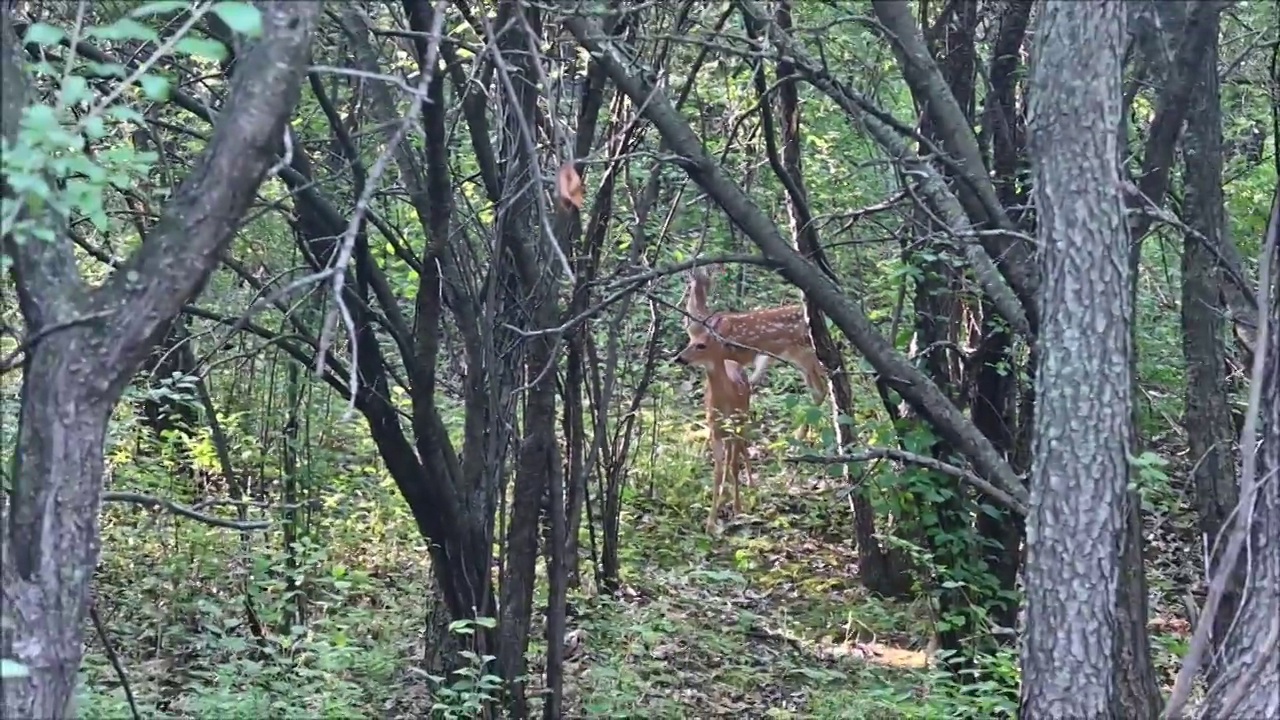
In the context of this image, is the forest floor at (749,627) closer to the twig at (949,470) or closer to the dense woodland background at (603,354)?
the dense woodland background at (603,354)

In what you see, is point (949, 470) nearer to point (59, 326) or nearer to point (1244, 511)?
point (1244, 511)

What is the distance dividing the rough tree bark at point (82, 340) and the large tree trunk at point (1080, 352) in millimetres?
2046

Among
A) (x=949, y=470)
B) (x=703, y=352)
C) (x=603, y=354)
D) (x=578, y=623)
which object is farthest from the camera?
(x=703, y=352)

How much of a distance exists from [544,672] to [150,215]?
118 inches

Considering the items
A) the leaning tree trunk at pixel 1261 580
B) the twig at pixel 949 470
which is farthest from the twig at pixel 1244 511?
the twig at pixel 949 470

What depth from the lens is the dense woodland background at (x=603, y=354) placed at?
3018 millimetres

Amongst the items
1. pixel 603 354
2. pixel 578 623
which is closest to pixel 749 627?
pixel 578 623

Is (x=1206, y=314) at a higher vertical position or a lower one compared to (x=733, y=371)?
lower

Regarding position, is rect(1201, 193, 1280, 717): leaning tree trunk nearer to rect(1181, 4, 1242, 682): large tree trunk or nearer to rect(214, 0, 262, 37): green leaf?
rect(1181, 4, 1242, 682): large tree trunk

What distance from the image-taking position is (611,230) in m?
7.83

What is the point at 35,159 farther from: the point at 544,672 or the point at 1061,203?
the point at 544,672

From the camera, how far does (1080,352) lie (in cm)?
385

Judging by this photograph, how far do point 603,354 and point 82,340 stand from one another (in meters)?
6.97

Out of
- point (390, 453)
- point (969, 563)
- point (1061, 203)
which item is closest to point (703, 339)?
point (969, 563)
